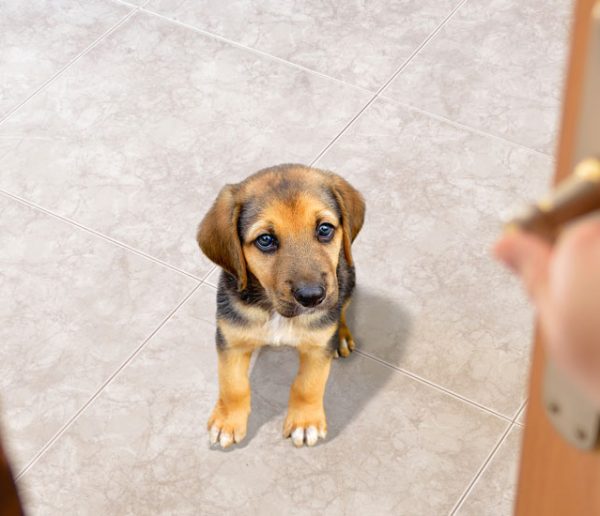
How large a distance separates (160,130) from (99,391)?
3.26 ft

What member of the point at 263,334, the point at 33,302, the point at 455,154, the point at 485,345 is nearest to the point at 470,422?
the point at 485,345

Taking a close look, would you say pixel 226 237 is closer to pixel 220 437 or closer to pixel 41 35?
pixel 220 437

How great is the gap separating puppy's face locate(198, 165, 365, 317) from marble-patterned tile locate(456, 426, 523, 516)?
59 cm

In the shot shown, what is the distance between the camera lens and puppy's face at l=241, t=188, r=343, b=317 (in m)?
1.94

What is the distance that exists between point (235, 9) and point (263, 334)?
5.71 feet

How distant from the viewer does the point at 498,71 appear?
10.4ft

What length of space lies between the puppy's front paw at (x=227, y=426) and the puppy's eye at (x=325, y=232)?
530mm

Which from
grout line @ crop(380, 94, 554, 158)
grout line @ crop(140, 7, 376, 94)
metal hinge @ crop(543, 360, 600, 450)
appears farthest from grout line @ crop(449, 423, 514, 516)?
metal hinge @ crop(543, 360, 600, 450)

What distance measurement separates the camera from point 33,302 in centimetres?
261

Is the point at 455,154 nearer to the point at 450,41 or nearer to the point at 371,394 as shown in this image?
the point at 450,41

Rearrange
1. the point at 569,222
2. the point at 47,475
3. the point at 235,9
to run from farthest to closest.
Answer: the point at 235,9 < the point at 47,475 < the point at 569,222

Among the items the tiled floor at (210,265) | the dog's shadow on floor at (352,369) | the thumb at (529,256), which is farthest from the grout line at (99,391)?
the thumb at (529,256)

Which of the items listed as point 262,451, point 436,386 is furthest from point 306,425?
point 436,386

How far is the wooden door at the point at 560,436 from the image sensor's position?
51cm
